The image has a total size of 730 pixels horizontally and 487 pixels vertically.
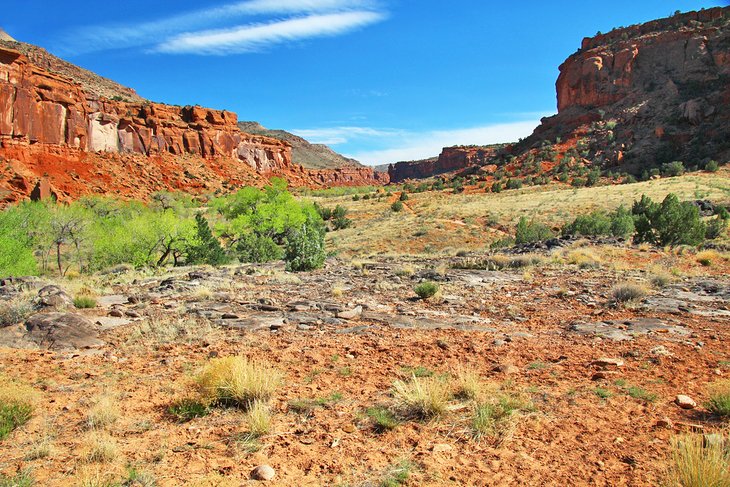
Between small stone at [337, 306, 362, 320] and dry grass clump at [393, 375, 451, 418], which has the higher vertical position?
dry grass clump at [393, 375, 451, 418]

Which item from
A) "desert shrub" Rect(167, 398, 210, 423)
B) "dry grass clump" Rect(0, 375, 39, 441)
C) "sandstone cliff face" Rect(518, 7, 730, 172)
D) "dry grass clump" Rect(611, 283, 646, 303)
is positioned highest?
"sandstone cliff face" Rect(518, 7, 730, 172)

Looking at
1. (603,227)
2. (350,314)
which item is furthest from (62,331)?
(603,227)

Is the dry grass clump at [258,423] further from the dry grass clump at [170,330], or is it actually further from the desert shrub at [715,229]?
the desert shrub at [715,229]

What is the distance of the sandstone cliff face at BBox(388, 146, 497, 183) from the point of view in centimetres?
13388

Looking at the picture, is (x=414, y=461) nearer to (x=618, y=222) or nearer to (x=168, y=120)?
(x=618, y=222)

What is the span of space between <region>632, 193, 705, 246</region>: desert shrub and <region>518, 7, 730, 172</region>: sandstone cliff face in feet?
113

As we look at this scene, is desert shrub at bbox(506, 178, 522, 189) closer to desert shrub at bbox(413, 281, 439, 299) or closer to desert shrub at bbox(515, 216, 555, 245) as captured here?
desert shrub at bbox(515, 216, 555, 245)

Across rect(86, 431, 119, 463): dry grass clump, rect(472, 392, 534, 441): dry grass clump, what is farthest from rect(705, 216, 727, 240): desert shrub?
rect(86, 431, 119, 463): dry grass clump

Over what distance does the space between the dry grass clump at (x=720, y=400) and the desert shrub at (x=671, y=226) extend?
795 inches

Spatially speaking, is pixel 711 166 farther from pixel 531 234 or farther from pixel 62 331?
pixel 62 331

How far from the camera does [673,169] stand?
4691 cm

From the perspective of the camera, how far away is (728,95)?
53781mm

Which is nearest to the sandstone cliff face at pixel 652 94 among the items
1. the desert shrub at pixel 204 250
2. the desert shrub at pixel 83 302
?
the desert shrub at pixel 204 250

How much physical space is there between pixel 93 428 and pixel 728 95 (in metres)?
72.1
